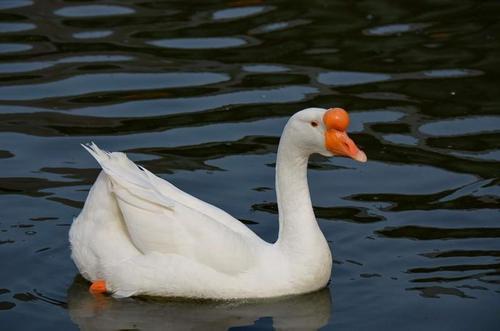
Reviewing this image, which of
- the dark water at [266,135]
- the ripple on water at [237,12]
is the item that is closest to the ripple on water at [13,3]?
the dark water at [266,135]

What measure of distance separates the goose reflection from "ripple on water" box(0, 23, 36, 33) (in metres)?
6.83

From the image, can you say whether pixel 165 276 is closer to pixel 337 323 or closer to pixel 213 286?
pixel 213 286

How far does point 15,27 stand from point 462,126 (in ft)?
19.4

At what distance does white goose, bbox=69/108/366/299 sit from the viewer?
25.5 feet

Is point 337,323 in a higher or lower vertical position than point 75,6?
lower

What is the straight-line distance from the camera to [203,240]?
25.4 ft

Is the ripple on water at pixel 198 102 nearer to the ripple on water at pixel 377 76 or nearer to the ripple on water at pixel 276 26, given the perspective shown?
the ripple on water at pixel 377 76

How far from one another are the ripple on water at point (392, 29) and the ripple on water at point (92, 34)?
308 cm

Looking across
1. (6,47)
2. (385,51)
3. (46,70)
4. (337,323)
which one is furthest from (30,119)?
(337,323)

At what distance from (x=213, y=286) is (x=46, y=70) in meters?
5.85

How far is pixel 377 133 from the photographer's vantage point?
36.3ft

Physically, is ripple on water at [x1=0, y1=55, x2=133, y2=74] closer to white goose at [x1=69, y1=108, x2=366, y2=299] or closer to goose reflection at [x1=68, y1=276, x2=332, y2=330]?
white goose at [x1=69, y1=108, x2=366, y2=299]

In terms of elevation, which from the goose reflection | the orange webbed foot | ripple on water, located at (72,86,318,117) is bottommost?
the goose reflection

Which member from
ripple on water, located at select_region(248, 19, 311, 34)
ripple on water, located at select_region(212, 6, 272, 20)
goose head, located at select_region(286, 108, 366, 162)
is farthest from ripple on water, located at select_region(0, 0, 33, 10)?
goose head, located at select_region(286, 108, 366, 162)
